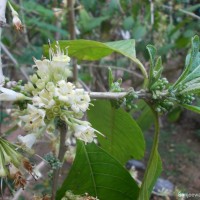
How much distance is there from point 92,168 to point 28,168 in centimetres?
19

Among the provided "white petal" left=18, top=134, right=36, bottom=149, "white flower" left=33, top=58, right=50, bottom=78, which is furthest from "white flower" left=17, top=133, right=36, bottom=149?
"white flower" left=33, top=58, right=50, bottom=78

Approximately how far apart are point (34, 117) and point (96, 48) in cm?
37

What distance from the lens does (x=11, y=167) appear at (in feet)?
2.09

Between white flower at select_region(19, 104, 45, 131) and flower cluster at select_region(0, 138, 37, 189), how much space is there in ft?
0.22

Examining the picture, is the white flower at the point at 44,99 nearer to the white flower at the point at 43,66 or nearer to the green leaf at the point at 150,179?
the white flower at the point at 43,66

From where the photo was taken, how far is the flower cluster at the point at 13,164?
2.07 feet

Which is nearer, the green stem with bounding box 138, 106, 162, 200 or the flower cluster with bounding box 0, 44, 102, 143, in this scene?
the flower cluster with bounding box 0, 44, 102, 143

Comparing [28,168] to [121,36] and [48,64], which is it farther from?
[121,36]

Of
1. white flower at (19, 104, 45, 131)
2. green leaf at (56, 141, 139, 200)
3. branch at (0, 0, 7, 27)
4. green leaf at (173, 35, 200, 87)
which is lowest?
green leaf at (56, 141, 139, 200)

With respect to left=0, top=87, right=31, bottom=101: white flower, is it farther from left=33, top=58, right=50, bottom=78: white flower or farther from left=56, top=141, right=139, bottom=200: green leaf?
left=56, top=141, right=139, bottom=200: green leaf

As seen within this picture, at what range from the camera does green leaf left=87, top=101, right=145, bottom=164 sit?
91cm

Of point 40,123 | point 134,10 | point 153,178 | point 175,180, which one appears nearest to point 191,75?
point 153,178

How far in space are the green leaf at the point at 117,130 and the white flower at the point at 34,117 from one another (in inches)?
12.8

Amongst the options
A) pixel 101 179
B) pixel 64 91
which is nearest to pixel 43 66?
pixel 64 91
